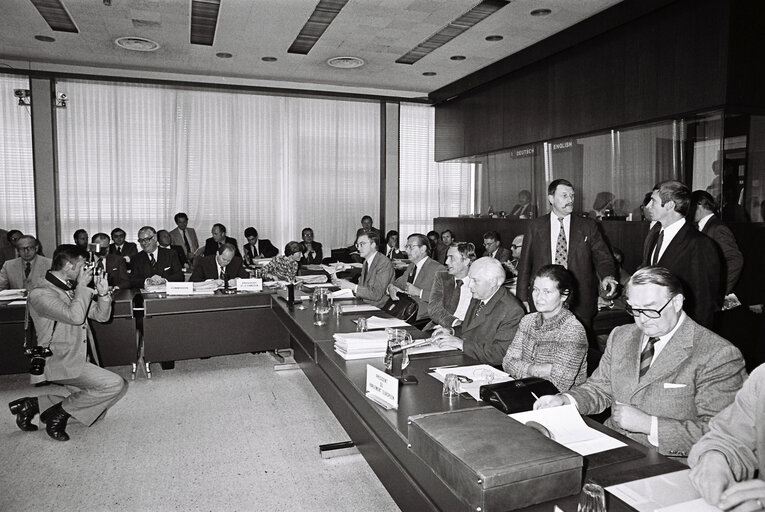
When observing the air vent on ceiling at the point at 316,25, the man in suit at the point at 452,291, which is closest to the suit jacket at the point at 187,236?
the air vent on ceiling at the point at 316,25

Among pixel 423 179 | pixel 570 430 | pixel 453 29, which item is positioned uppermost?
pixel 453 29

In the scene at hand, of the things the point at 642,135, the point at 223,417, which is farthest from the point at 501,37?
the point at 223,417

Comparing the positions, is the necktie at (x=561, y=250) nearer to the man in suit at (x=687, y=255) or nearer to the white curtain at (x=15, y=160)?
the man in suit at (x=687, y=255)

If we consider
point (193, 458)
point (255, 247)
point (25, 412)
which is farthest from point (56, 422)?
point (255, 247)

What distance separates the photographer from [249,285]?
5184 millimetres

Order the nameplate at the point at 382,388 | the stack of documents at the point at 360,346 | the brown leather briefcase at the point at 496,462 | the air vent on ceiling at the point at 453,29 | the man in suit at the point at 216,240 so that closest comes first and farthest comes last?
1. the brown leather briefcase at the point at 496,462
2. the nameplate at the point at 382,388
3. the stack of documents at the point at 360,346
4. the air vent on ceiling at the point at 453,29
5. the man in suit at the point at 216,240

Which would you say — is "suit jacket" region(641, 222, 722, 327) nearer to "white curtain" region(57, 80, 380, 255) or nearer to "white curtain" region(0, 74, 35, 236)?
"white curtain" region(57, 80, 380, 255)

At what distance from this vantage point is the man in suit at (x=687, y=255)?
3.45 meters

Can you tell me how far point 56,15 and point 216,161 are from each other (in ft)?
11.7

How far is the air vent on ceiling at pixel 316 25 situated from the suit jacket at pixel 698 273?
458 cm

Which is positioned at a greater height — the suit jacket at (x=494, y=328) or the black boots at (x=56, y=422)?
the suit jacket at (x=494, y=328)

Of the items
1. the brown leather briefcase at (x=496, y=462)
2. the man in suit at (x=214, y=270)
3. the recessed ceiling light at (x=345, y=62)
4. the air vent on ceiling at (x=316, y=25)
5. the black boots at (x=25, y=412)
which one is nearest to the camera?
the brown leather briefcase at (x=496, y=462)

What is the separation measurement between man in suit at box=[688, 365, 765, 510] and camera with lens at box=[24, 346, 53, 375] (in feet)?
12.0

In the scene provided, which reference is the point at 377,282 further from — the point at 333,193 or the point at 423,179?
the point at 423,179
